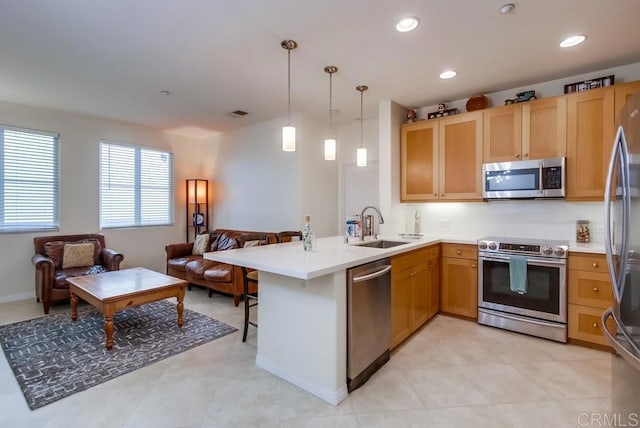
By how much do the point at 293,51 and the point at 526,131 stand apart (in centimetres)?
258

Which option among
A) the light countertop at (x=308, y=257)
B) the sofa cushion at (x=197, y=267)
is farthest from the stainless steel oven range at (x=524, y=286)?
the sofa cushion at (x=197, y=267)

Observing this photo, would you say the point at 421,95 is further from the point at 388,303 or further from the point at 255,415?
the point at 255,415

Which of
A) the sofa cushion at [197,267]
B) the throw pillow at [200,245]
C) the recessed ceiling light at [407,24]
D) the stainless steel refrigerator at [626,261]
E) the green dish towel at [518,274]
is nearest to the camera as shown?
the stainless steel refrigerator at [626,261]

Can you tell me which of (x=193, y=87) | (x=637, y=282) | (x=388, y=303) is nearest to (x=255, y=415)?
(x=388, y=303)

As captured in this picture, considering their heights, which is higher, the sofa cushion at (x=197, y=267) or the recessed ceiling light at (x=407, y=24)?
the recessed ceiling light at (x=407, y=24)

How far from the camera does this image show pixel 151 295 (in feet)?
10.3

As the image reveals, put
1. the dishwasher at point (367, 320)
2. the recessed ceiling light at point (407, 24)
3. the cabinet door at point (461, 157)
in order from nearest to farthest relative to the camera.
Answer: the dishwasher at point (367, 320), the recessed ceiling light at point (407, 24), the cabinet door at point (461, 157)

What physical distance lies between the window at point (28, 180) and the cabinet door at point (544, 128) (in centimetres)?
627

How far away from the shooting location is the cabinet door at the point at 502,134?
3.40 meters

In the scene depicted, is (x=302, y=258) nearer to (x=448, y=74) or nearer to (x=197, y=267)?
(x=448, y=74)

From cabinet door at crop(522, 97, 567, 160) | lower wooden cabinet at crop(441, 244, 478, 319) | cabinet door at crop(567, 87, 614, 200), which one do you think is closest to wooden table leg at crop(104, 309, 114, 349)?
lower wooden cabinet at crop(441, 244, 478, 319)

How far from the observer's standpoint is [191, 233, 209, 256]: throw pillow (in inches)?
210

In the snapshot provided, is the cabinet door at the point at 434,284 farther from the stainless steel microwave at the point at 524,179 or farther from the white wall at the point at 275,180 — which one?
the white wall at the point at 275,180

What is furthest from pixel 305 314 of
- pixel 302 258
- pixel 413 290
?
pixel 413 290
